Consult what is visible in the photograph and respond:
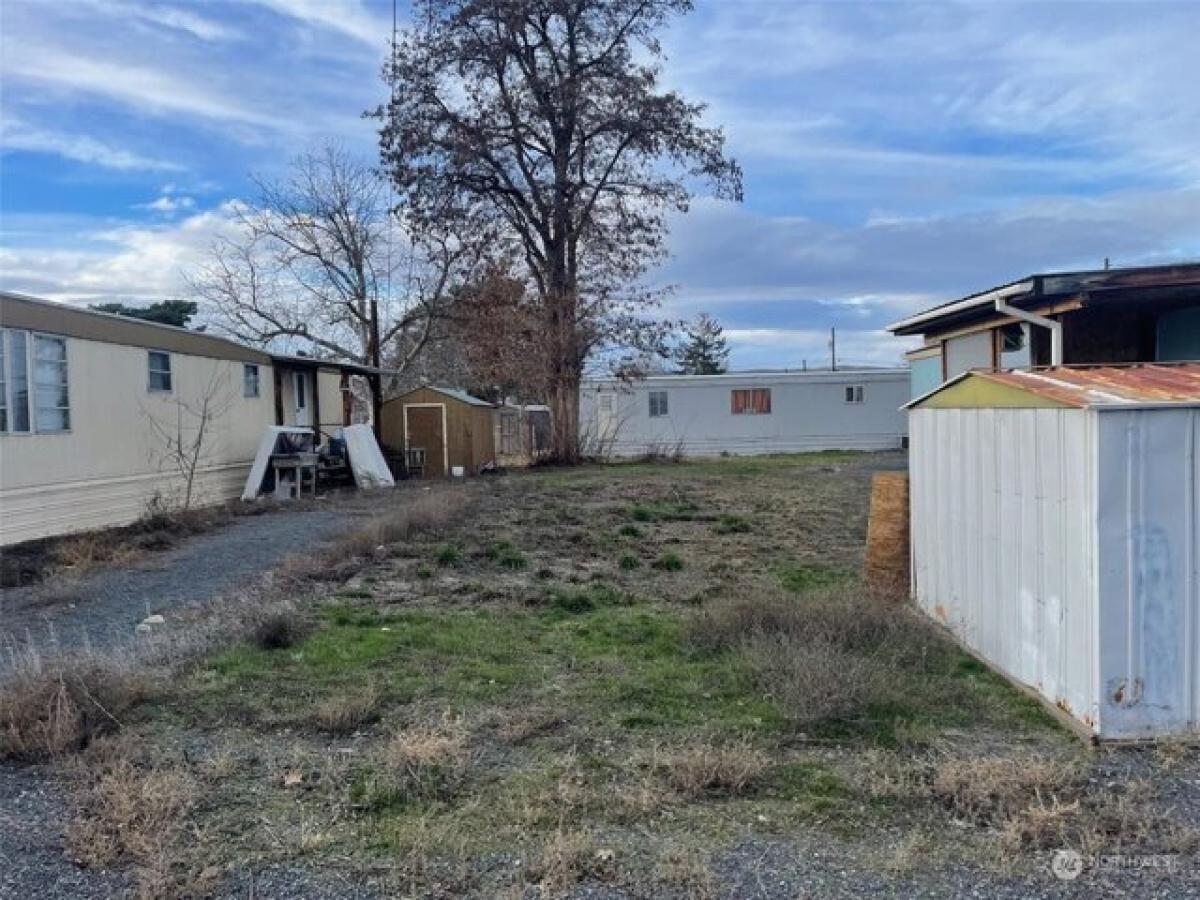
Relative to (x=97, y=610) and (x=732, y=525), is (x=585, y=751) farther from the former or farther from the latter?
(x=732, y=525)

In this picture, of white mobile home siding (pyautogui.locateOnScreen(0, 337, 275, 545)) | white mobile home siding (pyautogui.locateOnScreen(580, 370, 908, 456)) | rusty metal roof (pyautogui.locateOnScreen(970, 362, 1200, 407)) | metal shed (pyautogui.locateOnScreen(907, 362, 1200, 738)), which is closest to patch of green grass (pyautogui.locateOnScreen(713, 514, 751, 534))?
rusty metal roof (pyautogui.locateOnScreen(970, 362, 1200, 407))

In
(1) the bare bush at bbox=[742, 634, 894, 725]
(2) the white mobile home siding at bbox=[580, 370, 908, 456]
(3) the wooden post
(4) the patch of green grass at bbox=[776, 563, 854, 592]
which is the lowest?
(4) the patch of green grass at bbox=[776, 563, 854, 592]

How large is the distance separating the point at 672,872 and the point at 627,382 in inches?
926

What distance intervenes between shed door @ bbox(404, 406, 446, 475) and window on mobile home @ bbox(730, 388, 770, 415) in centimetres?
1167

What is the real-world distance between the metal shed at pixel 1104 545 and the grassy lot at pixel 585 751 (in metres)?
0.31

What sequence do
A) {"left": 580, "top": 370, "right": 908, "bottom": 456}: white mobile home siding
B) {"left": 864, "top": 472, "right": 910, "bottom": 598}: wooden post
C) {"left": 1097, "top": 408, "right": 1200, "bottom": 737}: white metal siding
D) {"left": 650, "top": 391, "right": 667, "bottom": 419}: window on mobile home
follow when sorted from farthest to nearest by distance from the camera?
{"left": 650, "top": 391, "right": 667, "bottom": 419}: window on mobile home
{"left": 580, "top": 370, "right": 908, "bottom": 456}: white mobile home siding
{"left": 864, "top": 472, "right": 910, "bottom": 598}: wooden post
{"left": 1097, "top": 408, "right": 1200, "bottom": 737}: white metal siding

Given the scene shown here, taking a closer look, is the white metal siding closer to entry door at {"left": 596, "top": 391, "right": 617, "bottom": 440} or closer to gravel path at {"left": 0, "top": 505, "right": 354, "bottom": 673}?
gravel path at {"left": 0, "top": 505, "right": 354, "bottom": 673}

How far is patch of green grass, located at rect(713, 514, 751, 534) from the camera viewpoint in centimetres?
1159

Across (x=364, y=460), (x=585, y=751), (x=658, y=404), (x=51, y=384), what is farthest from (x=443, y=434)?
(x=585, y=751)

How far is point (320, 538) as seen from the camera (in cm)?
1122

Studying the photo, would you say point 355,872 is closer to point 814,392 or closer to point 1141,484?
point 1141,484

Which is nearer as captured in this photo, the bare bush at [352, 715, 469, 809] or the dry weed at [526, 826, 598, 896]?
the dry weed at [526, 826, 598, 896]

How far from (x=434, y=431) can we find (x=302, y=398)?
3.21m

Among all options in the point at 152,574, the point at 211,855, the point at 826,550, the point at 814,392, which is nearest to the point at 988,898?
the point at 211,855
